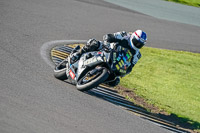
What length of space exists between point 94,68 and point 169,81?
14.7 feet

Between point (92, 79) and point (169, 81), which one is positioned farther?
point (169, 81)

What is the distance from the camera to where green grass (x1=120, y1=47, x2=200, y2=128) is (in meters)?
10.4

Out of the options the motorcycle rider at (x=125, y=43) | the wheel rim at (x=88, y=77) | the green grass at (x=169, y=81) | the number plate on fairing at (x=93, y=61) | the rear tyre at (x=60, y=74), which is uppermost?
the motorcycle rider at (x=125, y=43)

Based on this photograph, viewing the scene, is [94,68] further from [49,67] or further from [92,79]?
[49,67]

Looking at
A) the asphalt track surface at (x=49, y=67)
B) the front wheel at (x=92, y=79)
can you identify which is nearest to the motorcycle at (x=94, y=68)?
the front wheel at (x=92, y=79)

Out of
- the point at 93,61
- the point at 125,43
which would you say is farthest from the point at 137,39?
the point at 93,61

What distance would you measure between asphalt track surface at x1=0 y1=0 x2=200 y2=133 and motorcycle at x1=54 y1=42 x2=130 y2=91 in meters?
→ 0.24

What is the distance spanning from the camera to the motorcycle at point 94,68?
8.46 meters

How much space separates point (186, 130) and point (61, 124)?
3.39m

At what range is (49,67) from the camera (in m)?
9.81

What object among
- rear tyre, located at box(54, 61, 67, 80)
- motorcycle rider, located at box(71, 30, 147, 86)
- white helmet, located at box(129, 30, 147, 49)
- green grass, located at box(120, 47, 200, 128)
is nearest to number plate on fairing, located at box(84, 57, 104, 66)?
motorcycle rider, located at box(71, 30, 147, 86)

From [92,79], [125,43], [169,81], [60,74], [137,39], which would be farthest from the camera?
[169,81]

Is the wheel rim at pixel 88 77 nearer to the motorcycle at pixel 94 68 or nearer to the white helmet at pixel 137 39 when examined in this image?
the motorcycle at pixel 94 68

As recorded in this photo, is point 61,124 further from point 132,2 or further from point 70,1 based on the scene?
point 132,2
